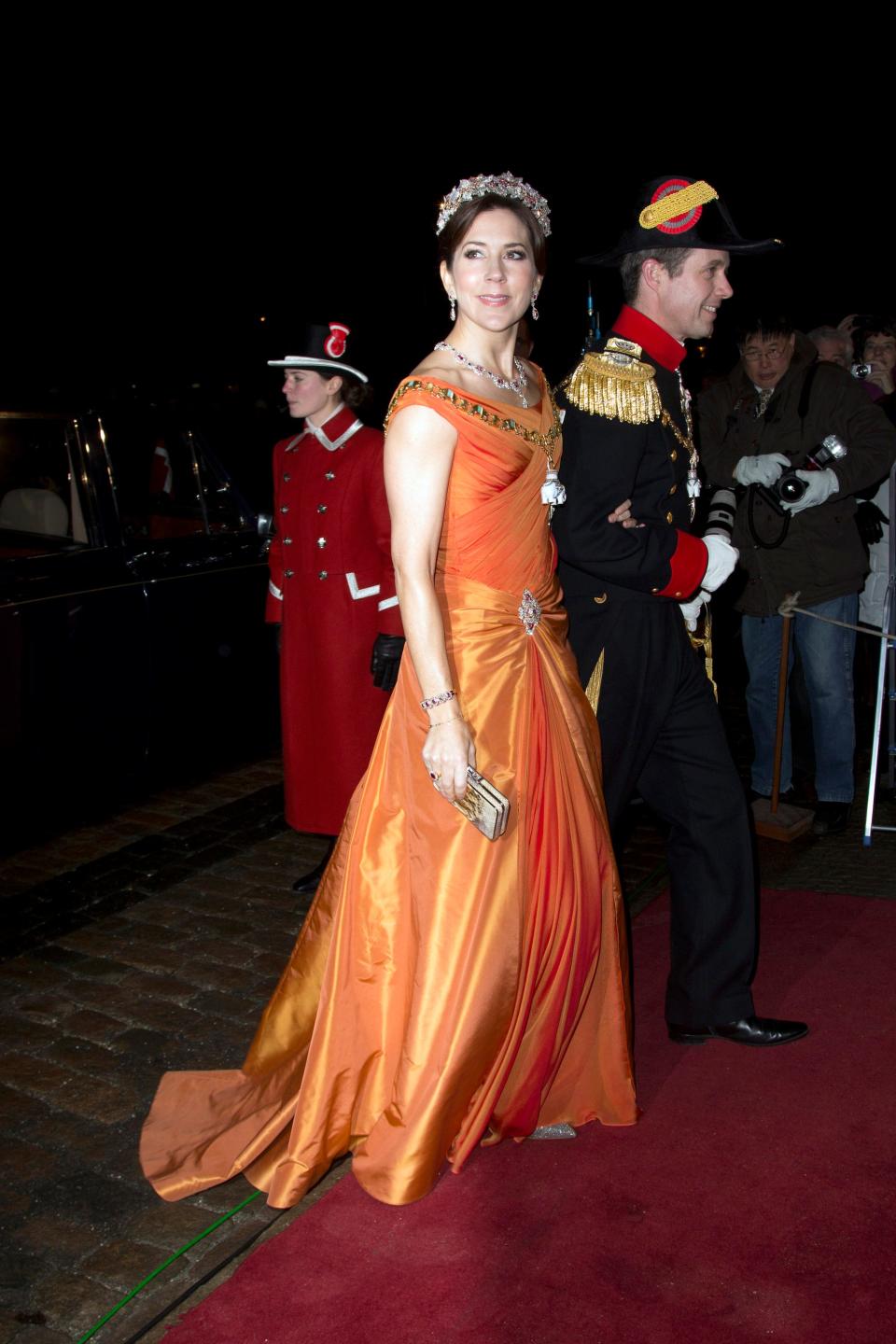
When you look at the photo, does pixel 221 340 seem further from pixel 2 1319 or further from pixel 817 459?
pixel 2 1319

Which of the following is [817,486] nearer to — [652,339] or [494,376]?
[652,339]

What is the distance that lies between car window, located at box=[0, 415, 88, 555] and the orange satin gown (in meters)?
2.63

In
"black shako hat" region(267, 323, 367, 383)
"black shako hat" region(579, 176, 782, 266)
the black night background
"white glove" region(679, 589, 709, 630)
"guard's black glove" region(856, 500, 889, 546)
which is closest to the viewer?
"black shako hat" region(579, 176, 782, 266)

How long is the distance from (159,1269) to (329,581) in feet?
7.61

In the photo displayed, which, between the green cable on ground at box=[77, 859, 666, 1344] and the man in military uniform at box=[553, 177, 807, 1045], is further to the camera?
the man in military uniform at box=[553, 177, 807, 1045]

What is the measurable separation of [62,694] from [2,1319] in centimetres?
272

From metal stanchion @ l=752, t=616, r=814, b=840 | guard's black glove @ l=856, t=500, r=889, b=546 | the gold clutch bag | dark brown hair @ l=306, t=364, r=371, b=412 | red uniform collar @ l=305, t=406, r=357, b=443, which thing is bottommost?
metal stanchion @ l=752, t=616, r=814, b=840

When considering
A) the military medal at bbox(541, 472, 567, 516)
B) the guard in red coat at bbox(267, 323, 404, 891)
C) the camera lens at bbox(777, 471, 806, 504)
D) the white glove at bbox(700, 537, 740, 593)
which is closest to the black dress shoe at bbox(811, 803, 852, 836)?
the camera lens at bbox(777, 471, 806, 504)

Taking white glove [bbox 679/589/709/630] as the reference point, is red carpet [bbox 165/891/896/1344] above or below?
below

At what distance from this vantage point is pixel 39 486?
4.71 m

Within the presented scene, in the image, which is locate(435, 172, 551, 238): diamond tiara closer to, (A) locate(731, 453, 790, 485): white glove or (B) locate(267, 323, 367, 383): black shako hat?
(B) locate(267, 323, 367, 383): black shako hat

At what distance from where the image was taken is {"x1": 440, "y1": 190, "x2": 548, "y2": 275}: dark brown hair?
7.95ft

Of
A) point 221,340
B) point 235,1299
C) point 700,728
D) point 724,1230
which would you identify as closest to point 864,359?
point 700,728

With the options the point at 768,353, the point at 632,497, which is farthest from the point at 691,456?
the point at 768,353
